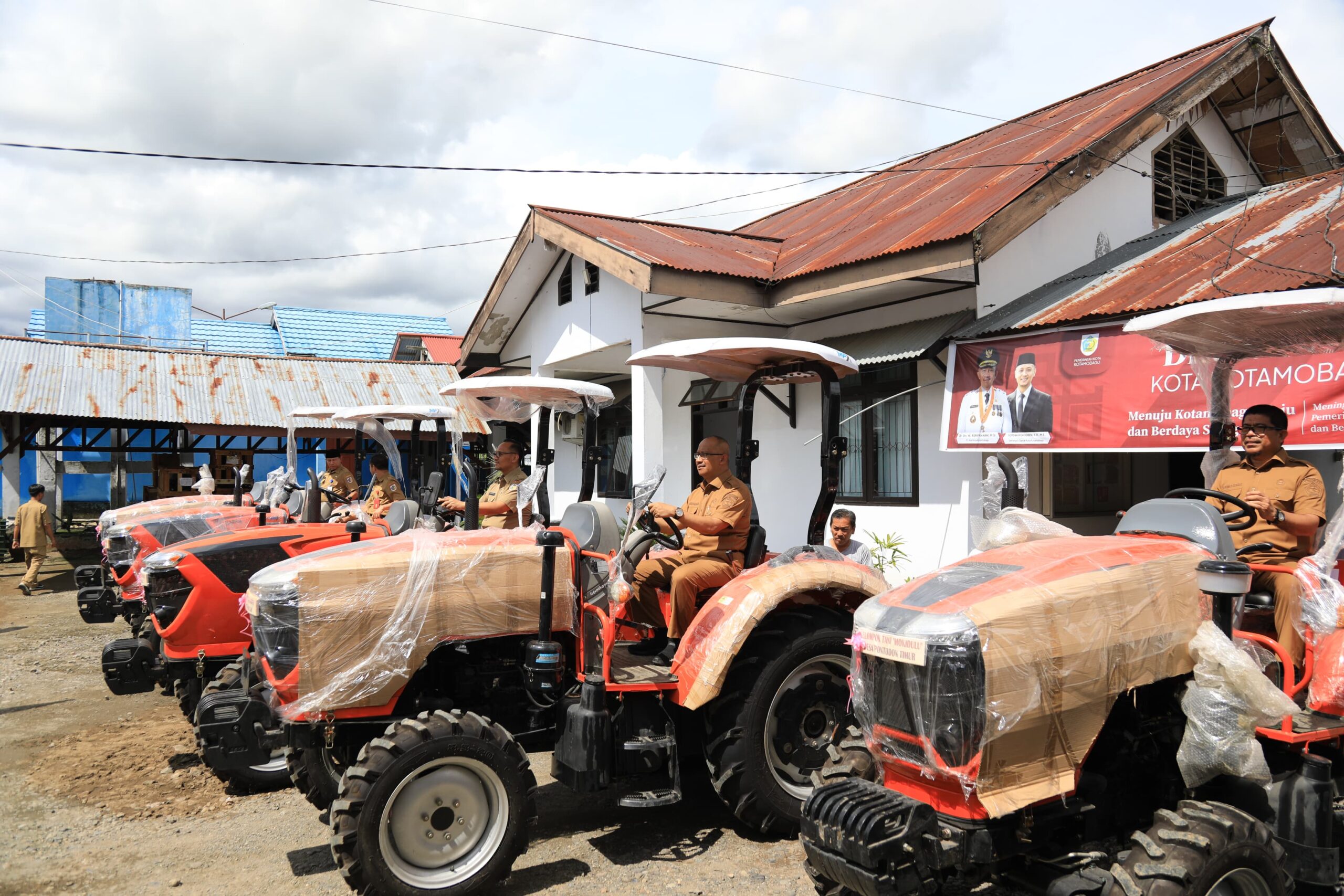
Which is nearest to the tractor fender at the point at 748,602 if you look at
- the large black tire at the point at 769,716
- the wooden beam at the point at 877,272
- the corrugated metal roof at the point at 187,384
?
the large black tire at the point at 769,716

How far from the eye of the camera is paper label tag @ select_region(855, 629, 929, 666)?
3.05 metres

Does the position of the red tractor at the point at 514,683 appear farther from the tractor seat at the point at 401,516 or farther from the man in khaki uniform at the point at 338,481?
the man in khaki uniform at the point at 338,481

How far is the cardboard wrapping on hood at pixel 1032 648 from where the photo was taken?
2.98m

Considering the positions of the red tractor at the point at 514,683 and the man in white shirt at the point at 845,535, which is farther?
the man in white shirt at the point at 845,535

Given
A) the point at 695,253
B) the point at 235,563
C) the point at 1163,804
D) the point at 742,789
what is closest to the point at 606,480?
the point at 695,253

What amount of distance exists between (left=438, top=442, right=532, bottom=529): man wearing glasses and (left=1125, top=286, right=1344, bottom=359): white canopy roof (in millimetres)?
3959

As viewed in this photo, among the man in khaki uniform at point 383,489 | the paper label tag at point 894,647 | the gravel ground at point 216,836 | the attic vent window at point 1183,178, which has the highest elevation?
the attic vent window at point 1183,178

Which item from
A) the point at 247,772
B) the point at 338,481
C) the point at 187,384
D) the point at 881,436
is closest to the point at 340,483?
the point at 338,481

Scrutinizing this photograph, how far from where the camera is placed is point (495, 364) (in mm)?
16672

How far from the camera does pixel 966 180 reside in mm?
10883

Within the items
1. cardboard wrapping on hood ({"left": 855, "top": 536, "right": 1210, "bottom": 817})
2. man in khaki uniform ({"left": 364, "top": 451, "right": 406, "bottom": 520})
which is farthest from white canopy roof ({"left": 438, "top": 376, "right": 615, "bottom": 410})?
cardboard wrapping on hood ({"left": 855, "top": 536, "right": 1210, "bottom": 817})

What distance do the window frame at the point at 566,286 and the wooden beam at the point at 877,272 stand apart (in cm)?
402

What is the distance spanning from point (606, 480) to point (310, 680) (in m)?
11.7

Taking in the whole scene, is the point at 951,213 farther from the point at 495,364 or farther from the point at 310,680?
the point at 495,364
